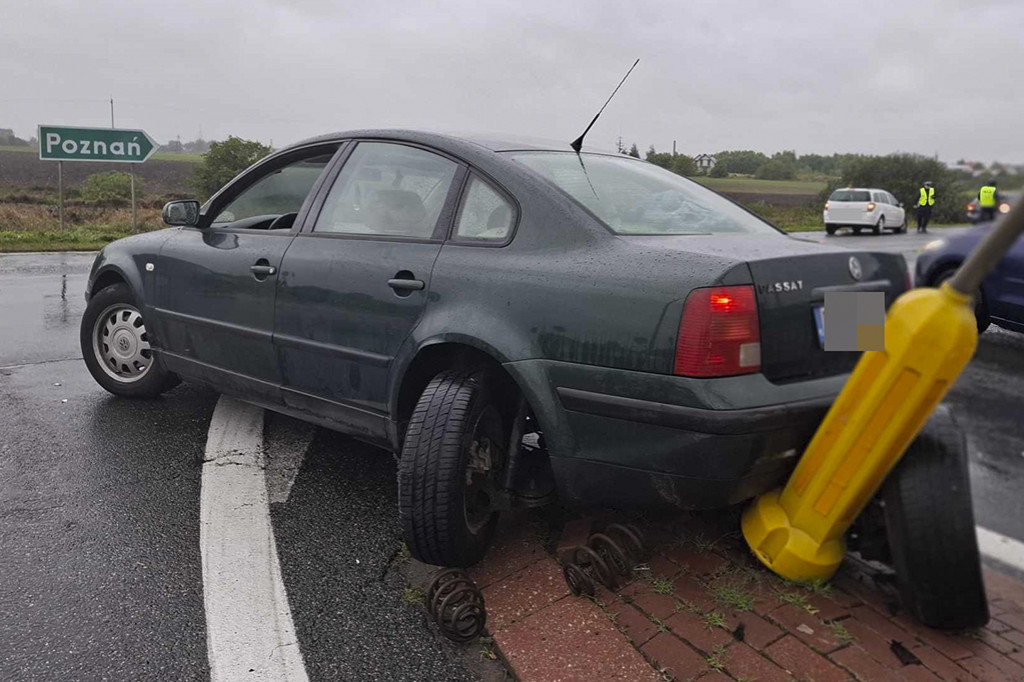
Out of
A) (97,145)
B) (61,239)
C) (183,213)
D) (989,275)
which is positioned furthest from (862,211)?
(61,239)

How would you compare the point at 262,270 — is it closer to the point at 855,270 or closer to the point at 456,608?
the point at 456,608

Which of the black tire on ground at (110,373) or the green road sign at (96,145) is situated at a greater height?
the green road sign at (96,145)

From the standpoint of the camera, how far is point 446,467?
2.81 m

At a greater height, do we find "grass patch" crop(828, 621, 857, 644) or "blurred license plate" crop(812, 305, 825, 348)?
"blurred license plate" crop(812, 305, 825, 348)

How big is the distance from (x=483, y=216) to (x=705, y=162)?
93 centimetres

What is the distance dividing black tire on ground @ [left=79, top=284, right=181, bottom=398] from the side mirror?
672 mm

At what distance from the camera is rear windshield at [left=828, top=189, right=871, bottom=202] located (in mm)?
2351

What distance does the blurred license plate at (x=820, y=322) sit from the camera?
253 cm

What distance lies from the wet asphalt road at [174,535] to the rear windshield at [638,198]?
0.41 meters

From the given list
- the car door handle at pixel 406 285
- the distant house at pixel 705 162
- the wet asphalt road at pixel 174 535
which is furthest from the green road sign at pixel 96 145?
the distant house at pixel 705 162

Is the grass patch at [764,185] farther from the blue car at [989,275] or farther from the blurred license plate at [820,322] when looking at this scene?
the blue car at [989,275]

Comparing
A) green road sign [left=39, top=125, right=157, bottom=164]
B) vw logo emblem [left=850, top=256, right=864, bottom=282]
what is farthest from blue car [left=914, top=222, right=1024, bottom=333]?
green road sign [left=39, top=125, right=157, bottom=164]

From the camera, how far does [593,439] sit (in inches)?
107

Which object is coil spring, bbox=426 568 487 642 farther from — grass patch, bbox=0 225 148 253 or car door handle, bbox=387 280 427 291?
grass patch, bbox=0 225 148 253
